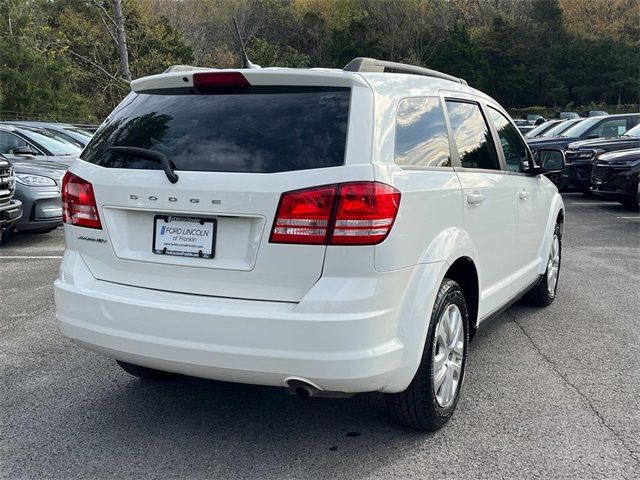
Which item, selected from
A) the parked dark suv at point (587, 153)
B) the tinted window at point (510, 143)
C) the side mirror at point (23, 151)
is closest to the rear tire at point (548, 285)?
the tinted window at point (510, 143)

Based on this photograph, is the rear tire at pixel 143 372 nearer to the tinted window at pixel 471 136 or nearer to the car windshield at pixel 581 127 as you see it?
the tinted window at pixel 471 136

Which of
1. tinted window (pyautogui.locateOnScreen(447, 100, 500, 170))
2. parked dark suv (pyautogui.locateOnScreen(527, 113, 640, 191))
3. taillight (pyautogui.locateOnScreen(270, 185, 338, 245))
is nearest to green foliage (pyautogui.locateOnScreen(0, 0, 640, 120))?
parked dark suv (pyautogui.locateOnScreen(527, 113, 640, 191))

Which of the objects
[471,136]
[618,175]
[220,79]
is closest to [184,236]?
[220,79]

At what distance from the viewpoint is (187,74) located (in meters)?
3.17

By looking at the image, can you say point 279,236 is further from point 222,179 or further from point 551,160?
point 551,160

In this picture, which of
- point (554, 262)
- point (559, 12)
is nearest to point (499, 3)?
point (559, 12)

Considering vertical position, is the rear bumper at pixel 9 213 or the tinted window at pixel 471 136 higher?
the tinted window at pixel 471 136

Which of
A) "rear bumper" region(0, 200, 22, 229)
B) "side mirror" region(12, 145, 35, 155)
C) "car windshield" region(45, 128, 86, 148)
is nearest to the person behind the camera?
"rear bumper" region(0, 200, 22, 229)

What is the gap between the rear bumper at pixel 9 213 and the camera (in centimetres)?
746

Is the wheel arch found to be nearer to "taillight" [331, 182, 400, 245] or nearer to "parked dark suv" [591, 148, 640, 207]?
"taillight" [331, 182, 400, 245]

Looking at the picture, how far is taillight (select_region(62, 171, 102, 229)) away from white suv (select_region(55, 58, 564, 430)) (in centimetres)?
1

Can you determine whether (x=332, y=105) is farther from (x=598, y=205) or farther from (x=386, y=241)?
(x=598, y=205)

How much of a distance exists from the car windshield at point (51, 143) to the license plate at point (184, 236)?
878cm

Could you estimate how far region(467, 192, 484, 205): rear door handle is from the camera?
3602mm
